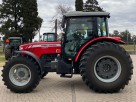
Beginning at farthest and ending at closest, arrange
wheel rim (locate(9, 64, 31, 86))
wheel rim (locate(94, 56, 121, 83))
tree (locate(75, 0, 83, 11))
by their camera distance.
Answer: tree (locate(75, 0, 83, 11)) < wheel rim (locate(9, 64, 31, 86)) < wheel rim (locate(94, 56, 121, 83))

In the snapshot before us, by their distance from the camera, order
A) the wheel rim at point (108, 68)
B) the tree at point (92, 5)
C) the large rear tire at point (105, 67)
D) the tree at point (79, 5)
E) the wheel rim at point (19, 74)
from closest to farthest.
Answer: the large rear tire at point (105, 67)
the wheel rim at point (108, 68)
the wheel rim at point (19, 74)
the tree at point (79, 5)
the tree at point (92, 5)

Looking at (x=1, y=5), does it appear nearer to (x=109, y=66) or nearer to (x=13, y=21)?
(x=13, y=21)

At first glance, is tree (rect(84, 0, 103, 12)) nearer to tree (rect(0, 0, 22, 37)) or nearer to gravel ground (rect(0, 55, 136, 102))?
tree (rect(0, 0, 22, 37))

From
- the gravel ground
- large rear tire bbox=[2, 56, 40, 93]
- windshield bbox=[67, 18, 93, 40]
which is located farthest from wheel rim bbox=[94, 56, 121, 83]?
large rear tire bbox=[2, 56, 40, 93]

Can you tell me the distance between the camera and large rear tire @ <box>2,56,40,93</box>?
973 cm

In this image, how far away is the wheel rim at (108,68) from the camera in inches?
382

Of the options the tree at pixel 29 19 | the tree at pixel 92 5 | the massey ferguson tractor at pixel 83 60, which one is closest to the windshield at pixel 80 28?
the massey ferguson tractor at pixel 83 60

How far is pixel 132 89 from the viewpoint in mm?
10117

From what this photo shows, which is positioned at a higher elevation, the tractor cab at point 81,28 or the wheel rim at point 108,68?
the tractor cab at point 81,28

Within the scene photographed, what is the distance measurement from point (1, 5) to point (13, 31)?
605 centimetres

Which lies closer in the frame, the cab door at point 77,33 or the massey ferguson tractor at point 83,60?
the massey ferguson tractor at point 83,60

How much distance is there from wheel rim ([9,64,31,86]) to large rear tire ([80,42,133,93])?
1680mm

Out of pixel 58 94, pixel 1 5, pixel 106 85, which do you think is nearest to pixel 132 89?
pixel 106 85

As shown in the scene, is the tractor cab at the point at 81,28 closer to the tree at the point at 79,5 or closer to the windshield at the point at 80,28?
the windshield at the point at 80,28
